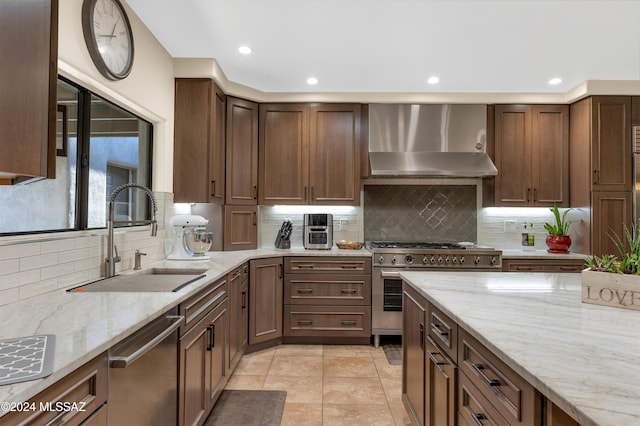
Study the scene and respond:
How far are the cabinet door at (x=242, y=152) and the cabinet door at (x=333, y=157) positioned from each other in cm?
60

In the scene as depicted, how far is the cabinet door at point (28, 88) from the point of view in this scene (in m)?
0.98

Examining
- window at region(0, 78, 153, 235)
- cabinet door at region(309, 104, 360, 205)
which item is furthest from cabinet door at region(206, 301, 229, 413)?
cabinet door at region(309, 104, 360, 205)

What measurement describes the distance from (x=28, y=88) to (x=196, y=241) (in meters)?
1.80

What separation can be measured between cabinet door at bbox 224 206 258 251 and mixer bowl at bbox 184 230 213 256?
2.00ft

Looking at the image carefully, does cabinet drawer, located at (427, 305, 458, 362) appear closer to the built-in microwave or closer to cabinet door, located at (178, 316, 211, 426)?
cabinet door, located at (178, 316, 211, 426)

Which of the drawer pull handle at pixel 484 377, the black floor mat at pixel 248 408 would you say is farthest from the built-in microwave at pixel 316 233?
the drawer pull handle at pixel 484 377

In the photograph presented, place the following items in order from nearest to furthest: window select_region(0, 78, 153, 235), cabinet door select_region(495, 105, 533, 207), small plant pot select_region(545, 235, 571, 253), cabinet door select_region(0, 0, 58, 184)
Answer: cabinet door select_region(0, 0, 58, 184), window select_region(0, 78, 153, 235), small plant pot select_region(545, 235, 571, 253), cabinet door select_region(495, 105, 533, 207)

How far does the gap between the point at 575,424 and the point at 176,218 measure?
8.61ft

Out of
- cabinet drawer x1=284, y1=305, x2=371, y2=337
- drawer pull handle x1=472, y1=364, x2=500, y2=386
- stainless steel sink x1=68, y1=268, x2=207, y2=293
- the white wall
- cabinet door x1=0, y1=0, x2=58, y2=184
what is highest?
the white wall

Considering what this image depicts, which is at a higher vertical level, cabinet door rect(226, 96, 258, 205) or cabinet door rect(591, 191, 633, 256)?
cabinet door rect(226, 96, 258, 205)

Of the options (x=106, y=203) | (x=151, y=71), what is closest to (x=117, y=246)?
(x=106, y=203)

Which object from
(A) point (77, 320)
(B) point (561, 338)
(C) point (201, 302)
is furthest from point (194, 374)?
(B) point (561, 338)

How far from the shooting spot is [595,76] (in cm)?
332

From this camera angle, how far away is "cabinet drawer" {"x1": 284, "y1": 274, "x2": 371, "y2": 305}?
3.40 metres
